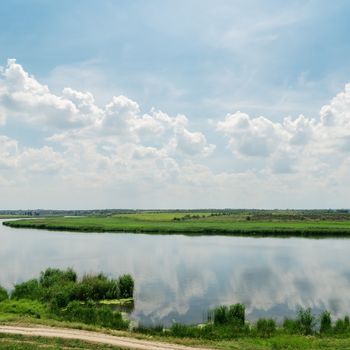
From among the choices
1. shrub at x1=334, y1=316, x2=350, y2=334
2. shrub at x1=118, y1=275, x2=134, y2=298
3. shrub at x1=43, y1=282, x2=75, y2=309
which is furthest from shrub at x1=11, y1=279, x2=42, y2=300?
shrub at x1=334, y1=316, x2=350, y2=334

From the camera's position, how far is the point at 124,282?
87.3 feet

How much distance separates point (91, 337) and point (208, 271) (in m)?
21.3

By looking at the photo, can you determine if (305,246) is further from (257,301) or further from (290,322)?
(290,322)

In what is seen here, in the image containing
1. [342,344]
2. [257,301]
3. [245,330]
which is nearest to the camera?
[342,344]

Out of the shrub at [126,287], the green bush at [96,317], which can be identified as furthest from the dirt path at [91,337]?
the shrub at [126,287]

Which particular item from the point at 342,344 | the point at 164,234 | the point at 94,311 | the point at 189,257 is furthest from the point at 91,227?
the point at 342,344

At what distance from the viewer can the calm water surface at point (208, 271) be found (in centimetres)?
2481

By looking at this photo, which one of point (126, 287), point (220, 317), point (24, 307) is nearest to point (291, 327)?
point (220, 317)

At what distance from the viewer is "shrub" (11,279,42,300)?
78.3ft

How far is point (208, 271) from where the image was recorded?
35969mm

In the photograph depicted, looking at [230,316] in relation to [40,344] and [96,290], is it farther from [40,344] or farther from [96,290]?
[96,290]

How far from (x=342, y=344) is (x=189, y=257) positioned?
2932 cm

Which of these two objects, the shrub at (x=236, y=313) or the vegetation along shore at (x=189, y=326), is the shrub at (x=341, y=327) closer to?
the vegetation along shore at (x=189, y=326)

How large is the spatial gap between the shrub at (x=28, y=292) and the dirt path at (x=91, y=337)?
7349 millimetres
